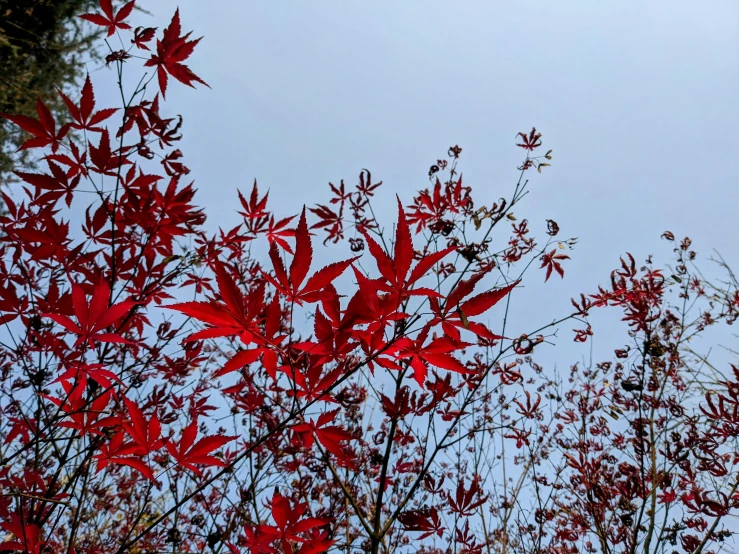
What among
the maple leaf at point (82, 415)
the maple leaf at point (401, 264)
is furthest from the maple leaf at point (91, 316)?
the maple leaf at point (401, 264)

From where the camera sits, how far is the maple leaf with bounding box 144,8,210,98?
69.1 inches

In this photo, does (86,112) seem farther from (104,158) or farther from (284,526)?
(284,526)

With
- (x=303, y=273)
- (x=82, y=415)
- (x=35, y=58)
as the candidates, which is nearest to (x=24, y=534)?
(x=82, y=415)

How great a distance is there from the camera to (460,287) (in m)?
0.96

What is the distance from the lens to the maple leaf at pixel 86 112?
5.59 ft

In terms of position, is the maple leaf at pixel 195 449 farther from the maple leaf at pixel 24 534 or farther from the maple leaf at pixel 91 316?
the maple leaf at pixel 24 534

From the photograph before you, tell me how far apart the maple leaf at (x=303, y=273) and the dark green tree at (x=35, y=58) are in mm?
8422

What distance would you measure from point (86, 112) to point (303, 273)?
4.89ft

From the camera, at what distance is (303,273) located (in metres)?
0.97

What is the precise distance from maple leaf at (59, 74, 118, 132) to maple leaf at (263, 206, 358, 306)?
138 cm

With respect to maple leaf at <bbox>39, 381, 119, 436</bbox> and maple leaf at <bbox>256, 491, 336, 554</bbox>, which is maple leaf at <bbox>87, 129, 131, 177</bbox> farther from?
maple leaf at <bbox>256, 491, 336, 554</bbox>

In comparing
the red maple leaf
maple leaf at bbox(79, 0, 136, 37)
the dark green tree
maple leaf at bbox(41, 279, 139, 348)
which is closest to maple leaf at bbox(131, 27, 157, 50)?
maple leaf at bbox(79, 0, 136, 37)

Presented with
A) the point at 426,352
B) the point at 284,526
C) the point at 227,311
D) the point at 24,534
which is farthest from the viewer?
the point at 284,526

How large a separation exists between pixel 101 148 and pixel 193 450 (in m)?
1.39
